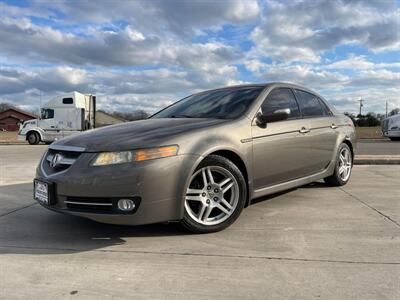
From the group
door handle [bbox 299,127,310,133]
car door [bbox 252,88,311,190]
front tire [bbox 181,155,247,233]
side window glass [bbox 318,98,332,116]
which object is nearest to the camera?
front tire [bbox 181,155,247,233]

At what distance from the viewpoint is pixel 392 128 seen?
24.6 meters

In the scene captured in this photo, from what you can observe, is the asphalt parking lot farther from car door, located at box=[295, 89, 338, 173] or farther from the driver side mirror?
the driver side mirror

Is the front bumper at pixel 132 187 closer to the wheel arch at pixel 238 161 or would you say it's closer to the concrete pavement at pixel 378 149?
the wheel arch at pixel 238 161

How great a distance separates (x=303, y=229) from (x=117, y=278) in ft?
6.73

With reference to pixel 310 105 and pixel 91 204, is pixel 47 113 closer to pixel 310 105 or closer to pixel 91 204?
pixel 310 105

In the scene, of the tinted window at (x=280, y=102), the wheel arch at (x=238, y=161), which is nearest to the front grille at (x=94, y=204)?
the wheel arch at (x=238, y=161)

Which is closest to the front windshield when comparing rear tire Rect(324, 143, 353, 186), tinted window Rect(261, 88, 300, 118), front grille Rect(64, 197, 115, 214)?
tinted window Rect(261, 88, 300, 118)

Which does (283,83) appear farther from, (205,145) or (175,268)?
(175,268)

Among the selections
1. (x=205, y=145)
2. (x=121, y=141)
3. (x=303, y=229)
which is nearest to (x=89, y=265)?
(x=121, y=141)

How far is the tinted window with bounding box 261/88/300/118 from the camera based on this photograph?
5.05 metres

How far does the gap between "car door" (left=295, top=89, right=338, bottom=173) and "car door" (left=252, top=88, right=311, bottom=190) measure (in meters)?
0.14

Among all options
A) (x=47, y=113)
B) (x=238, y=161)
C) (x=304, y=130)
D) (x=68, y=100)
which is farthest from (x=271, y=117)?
(x=47, y=113)

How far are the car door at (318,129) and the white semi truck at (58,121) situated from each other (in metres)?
21.4

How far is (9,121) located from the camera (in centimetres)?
9050
